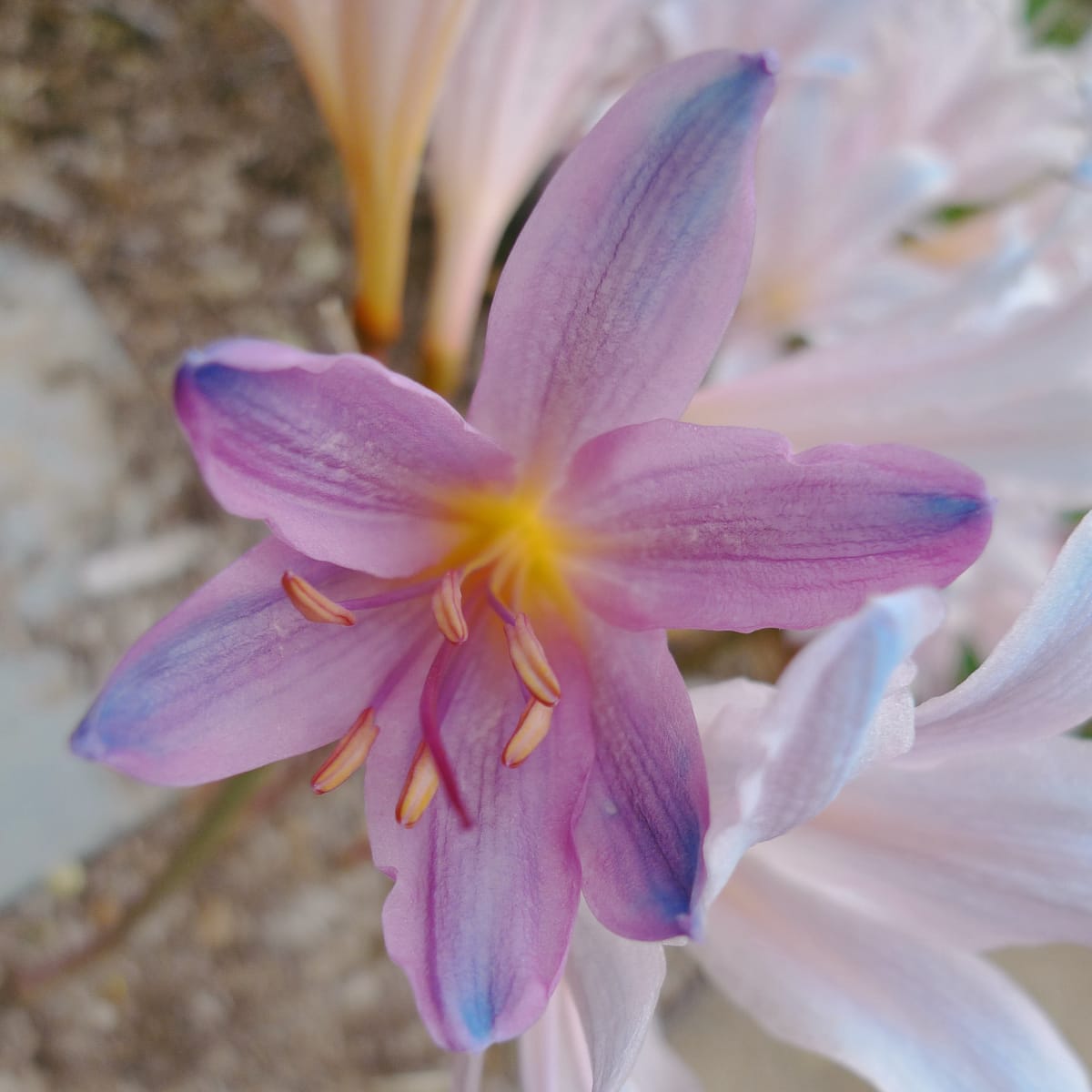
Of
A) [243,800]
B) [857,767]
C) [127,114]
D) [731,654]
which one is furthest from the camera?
[731,654]

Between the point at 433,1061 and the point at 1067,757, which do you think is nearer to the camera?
the point at 1067,757

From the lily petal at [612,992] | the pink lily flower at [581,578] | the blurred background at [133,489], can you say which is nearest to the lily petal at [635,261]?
the pink lily flower at [581,578]

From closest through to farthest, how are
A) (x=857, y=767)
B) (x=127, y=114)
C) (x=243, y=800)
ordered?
(x=857, y=767), (x=243, y=800), (x=127, y=114)

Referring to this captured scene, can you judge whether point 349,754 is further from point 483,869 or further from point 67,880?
point 67,880

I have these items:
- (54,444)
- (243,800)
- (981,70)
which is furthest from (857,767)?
(54,444)

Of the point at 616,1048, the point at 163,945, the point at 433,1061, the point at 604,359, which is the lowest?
the point at 433,1061

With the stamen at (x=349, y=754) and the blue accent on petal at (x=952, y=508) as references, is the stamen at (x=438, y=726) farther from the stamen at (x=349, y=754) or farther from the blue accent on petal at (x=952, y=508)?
the blue accent on petal at (x=952, y=508)

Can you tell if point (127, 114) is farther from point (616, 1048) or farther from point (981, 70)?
point (616, 1048)

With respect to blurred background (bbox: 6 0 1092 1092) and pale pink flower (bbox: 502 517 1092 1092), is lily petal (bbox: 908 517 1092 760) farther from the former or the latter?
blurred background (bbox: 6 0 1092 1092)
